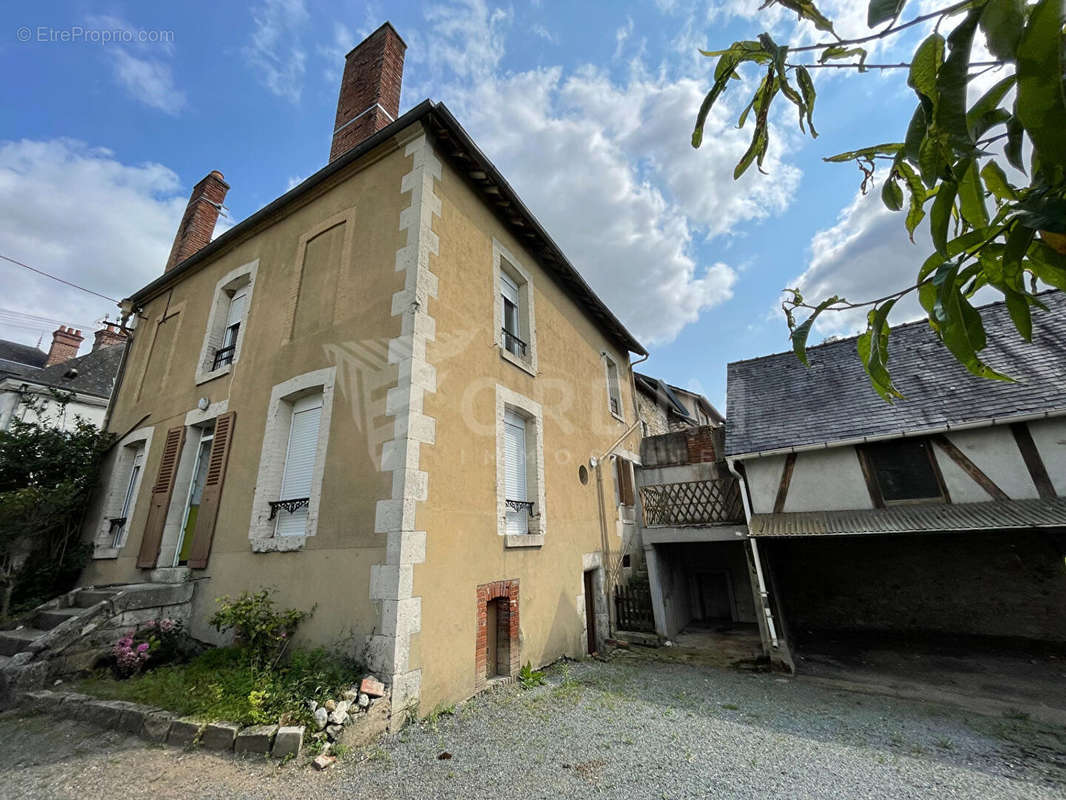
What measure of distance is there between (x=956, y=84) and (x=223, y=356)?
8201 mm

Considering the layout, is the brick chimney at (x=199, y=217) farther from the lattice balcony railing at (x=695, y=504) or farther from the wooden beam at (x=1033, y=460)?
the wooden beam at (x=1033, y=460)

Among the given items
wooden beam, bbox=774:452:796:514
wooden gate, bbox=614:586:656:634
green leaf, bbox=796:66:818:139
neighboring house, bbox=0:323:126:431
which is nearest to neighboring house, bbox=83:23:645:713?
wooden gate, bbox=614:586:656:634

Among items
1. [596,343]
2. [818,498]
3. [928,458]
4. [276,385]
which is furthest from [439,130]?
[928,458]

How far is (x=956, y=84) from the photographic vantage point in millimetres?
725

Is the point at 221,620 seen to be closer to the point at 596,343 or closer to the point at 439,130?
the point at 439,130

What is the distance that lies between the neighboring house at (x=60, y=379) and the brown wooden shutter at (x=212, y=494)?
429cm

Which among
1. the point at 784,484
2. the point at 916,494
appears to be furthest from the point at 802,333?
the point at 916,494

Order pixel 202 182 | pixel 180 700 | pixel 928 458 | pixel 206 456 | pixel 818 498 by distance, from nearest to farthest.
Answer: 1. pixel 180 700
2. pixel 206 456
3. pixel 928 458
4. pixel 818 498
5. pixel 202 182

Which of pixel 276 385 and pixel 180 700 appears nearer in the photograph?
pixel 180 700

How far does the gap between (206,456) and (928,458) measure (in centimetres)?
1092

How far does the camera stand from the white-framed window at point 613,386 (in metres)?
10.1

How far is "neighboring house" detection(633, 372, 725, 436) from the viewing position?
12.2 meters

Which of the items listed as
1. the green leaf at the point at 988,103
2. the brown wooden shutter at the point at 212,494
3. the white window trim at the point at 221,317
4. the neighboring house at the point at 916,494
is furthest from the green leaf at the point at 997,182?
the white window trim at the point at 221,317

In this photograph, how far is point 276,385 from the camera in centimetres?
559
